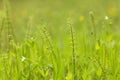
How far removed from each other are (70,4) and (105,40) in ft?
24.7

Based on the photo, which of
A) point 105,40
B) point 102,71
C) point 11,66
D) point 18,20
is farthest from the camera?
point 18,20

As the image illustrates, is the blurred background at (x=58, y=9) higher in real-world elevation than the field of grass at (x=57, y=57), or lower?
higher

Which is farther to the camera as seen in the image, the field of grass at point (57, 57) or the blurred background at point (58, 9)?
the blurred background at point (58, 9)

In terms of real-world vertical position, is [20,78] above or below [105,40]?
below

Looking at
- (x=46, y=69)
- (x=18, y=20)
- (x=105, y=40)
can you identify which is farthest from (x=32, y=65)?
(x=18, y=20)

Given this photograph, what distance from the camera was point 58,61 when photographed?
2387 millimetres

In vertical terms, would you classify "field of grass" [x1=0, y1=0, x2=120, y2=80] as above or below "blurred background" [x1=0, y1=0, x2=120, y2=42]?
below

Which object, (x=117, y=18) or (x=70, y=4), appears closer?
(x=117, y=18)

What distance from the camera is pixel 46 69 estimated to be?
7.83 feet

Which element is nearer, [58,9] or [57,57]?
[57,57]

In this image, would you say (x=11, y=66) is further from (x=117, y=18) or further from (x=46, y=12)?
(x=46, y=12)

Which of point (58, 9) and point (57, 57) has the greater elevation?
point (58, 9)

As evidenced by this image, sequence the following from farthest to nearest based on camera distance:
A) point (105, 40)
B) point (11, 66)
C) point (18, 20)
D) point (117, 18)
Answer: point (18, 20), point (117, 18), point (105, 40), point (11, 66)

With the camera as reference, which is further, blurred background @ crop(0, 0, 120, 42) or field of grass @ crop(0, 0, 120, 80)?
blurred background @ crop(0, 0, 120, 42)
